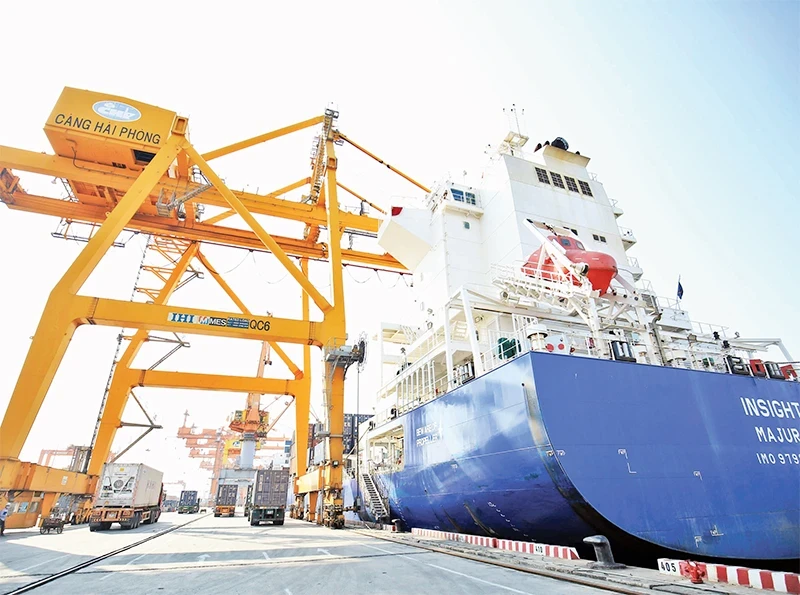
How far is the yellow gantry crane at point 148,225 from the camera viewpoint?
13.1 meters

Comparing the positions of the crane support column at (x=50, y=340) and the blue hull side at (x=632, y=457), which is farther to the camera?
the crane support column at (x=50, y=340)

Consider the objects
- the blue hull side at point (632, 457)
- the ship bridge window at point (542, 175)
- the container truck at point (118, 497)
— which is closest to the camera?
the blue hull side at point (632, 457)

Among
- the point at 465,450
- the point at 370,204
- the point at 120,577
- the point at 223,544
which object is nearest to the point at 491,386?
the point at 465,450

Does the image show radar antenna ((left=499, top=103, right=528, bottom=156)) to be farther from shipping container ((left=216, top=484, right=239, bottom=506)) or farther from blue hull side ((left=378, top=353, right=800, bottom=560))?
shipping container ((left=216, top=484, right=239, bottom=506))

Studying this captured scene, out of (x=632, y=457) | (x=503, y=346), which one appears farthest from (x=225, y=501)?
(x=632, y=457)

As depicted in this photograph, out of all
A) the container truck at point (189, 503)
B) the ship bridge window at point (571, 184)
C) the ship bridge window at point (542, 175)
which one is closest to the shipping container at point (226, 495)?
the container truck at point (189, 503)

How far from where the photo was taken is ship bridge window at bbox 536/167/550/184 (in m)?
17.4

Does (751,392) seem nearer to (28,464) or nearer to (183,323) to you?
(183,323)

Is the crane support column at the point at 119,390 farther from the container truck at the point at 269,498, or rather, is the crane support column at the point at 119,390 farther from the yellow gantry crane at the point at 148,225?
the container truck at the point at 269,498

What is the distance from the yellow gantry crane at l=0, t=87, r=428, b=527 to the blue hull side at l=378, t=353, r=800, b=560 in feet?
23.9

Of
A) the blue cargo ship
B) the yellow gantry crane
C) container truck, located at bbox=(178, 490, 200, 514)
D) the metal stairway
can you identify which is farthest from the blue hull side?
container truck, located at bbox=(178, 490, 200, 514)

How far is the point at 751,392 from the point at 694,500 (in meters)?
3.39

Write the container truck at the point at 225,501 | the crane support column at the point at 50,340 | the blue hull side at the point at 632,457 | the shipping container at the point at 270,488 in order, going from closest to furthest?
1. the blue hull side at the point at 632,457
2. the crane support column at the point at 50,340
3. the shipping container at the point at 270,488
4. the container truck at the point at 225,501

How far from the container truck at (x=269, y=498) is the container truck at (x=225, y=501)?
10900mm
